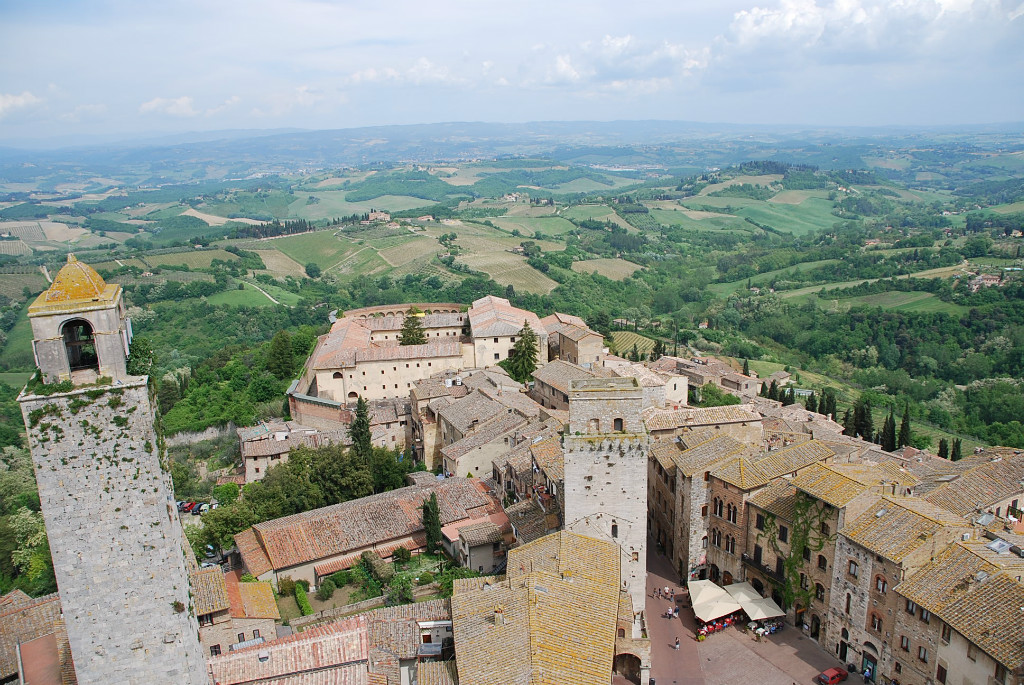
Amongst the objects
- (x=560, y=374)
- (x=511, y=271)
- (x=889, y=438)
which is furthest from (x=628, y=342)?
(x=560, y=374)

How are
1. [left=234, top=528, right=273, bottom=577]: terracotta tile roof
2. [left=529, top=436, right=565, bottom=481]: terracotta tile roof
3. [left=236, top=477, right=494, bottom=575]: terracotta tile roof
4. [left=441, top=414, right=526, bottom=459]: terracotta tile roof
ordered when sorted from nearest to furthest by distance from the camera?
[left=529, top=436, right=565, bottom=481]: terracotta tile roof, [left=234, top=528, right=273, bottom=577]: terracotta tile roof, [left=236, top=477, right=494, bottom=575]: terracotta tile roof, [left=441, top=414, right=526, bottom=459]: terracotta tile roof

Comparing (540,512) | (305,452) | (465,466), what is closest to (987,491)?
(540,512)

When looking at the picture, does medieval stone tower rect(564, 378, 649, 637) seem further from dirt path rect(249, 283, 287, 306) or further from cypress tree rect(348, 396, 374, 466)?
dirt path rect(249, 283, 287, 306)

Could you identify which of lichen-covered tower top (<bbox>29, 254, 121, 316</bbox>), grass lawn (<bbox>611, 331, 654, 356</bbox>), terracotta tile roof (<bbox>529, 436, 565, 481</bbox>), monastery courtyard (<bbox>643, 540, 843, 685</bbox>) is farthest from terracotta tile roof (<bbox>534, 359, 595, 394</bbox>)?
lichen-covered tower top (<bbox>29, 254, 121, 316</bbox>)

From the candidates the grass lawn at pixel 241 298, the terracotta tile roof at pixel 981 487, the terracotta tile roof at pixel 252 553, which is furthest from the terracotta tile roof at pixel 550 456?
the grass lawn at pixel 241 298

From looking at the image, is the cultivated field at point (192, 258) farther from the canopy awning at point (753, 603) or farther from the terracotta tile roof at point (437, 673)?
the terracotta tile roof at point (437, 673)

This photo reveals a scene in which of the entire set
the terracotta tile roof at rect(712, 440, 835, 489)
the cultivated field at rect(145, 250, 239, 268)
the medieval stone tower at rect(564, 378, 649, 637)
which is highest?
the medieval stone tower at rect(564, 378, 649, 637)
